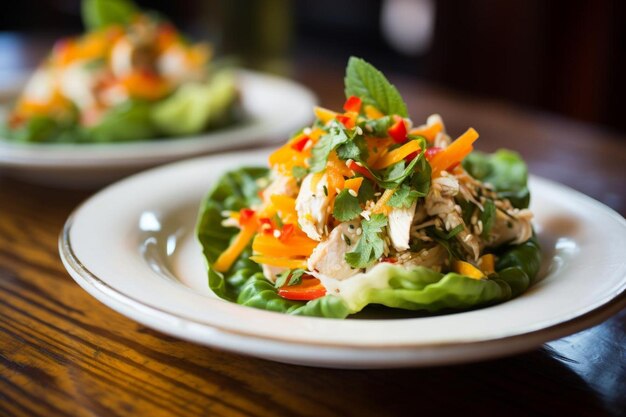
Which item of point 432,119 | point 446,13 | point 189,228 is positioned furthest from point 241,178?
point 446,13

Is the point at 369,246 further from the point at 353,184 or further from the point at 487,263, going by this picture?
the point at 487,263

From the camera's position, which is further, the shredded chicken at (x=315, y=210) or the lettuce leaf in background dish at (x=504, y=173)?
the lettuce leaf in background dish at (x=504, y=173)

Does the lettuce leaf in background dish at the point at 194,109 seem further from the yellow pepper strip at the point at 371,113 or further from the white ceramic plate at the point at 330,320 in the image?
the yellow pepper strip at the point at 371,113

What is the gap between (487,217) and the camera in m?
1.60

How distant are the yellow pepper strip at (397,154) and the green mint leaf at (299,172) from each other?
0.15 m

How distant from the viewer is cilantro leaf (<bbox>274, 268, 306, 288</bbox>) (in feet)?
5.03

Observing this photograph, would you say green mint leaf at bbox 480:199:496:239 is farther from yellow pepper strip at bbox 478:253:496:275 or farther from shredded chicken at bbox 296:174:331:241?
shredded chicken at bbox 296:174:331:241

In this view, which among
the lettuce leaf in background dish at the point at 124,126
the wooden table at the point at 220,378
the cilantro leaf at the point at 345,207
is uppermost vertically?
the cilantro leaf at the point at 345,207

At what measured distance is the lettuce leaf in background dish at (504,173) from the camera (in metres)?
1.82

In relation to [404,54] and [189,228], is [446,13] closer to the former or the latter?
[404,54]

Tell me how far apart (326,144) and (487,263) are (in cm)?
41

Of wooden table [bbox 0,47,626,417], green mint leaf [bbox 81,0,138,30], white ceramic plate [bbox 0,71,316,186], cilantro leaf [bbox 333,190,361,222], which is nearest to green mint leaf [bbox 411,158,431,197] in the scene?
cilantro leaf [bbox 333,190,361,222]

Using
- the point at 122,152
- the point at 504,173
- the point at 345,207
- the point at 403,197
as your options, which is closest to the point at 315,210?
the point at 345,207

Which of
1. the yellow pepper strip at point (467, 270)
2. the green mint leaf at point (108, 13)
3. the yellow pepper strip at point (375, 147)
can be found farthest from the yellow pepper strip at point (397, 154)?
the green mint leaf at point (108, 13)
